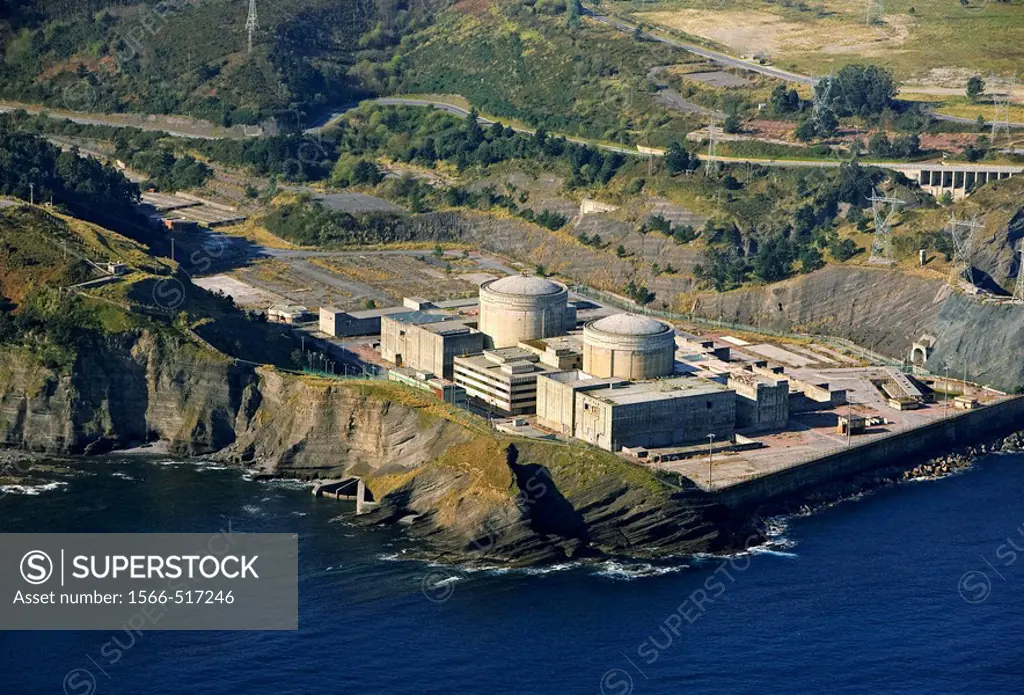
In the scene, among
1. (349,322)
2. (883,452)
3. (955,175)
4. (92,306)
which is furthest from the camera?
(955,175)

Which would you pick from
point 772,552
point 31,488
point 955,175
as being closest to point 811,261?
point 955,175

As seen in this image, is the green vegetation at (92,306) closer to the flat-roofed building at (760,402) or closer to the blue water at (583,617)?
the blue water at (583,617)

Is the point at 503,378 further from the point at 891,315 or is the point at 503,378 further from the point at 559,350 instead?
the point at 891,315

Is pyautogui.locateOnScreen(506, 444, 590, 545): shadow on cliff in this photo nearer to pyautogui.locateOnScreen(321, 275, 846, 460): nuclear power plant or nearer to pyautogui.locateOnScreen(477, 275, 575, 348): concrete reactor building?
pyautogui.locateOnScreen(321, 275, 846, 460): nuclear power plant

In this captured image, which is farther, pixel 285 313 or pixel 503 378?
pixel 285 313

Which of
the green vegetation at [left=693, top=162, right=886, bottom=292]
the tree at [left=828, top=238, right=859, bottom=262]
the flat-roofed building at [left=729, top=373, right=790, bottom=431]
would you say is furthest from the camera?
the green vegetation at [left=693, top=162, right=886, bottom=292]

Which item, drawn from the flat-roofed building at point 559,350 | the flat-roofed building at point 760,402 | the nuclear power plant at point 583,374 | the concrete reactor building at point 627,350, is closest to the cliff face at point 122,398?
the nuclear power plant at point 583,374

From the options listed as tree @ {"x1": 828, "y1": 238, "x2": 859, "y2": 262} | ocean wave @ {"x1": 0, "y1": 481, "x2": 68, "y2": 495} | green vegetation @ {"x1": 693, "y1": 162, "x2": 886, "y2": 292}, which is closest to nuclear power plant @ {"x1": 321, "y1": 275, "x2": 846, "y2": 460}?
green vegetation @ {"x1": 693, "y1": 162, "x2": 886, "y2": 292}
